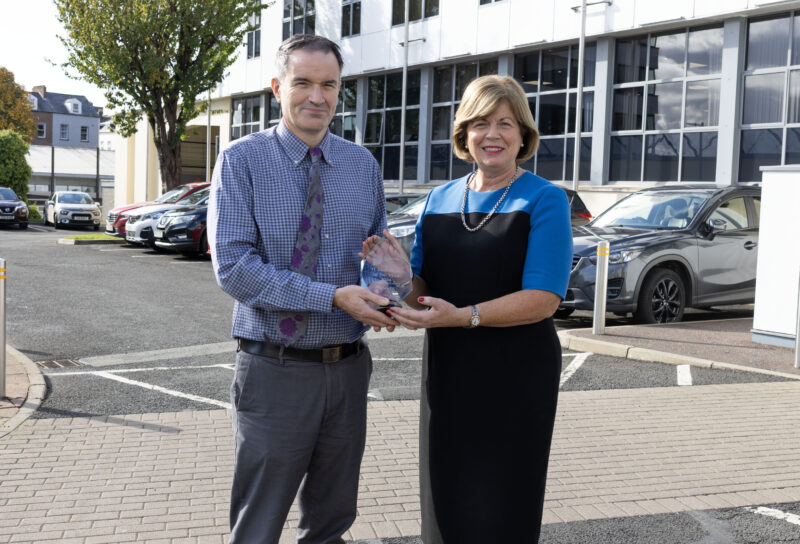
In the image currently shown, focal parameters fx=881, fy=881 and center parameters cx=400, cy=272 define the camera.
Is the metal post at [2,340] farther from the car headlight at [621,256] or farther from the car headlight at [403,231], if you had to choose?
the car headlight at [403,231]

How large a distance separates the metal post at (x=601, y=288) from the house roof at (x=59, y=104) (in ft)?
279

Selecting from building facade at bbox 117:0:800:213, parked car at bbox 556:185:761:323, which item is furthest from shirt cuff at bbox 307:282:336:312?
building facade at bbox 117:0:800:213

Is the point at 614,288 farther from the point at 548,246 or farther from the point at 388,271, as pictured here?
the point at 388,271

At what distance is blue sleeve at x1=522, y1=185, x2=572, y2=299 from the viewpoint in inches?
111

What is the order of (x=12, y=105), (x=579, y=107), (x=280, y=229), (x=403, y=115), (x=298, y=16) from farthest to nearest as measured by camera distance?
(x=12, y=105) < (x=298, y=16) < (x=403, y=115) < (x=579, y=107) < (x=280, y=229)

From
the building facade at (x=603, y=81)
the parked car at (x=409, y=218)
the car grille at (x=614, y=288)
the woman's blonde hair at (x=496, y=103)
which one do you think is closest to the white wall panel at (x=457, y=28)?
the building facade at (x=603, y=81)

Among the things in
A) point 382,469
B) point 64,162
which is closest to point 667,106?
point 382,469

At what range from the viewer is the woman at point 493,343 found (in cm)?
288

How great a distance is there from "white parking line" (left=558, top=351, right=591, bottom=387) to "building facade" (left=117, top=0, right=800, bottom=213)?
310 inches

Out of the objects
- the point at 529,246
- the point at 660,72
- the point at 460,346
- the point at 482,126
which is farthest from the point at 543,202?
the point at 660,72

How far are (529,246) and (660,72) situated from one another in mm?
19468

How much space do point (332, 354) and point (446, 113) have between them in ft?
80.5

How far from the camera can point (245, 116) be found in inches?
1481

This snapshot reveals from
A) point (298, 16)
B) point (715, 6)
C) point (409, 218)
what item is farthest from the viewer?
point (298, 16)
